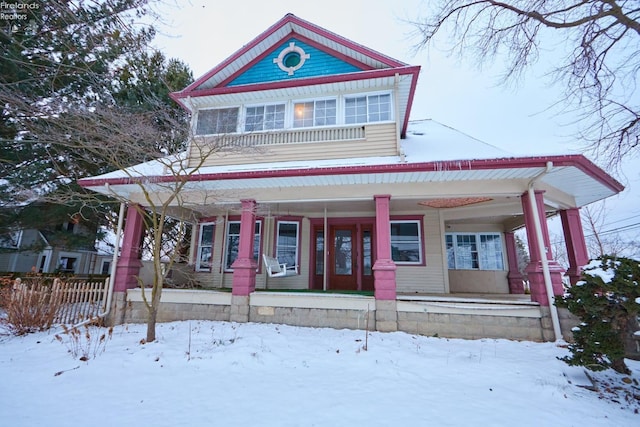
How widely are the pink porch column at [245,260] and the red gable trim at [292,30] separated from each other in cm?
399

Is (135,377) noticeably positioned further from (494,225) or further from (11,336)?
(494,225)

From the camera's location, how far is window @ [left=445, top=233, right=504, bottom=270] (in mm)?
9647

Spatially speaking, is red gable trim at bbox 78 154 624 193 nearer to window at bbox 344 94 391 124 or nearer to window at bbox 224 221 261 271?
window at bbox 344 94 391 124

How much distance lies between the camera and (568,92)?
608 centimetres

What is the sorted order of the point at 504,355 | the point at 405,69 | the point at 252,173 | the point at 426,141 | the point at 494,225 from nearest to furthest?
the point at 504,355
the point at 252,173
the point at 405,69
the point at 426,141
the point at 494,225

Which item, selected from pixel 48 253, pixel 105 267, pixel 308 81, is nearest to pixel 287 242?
pixel 308 81

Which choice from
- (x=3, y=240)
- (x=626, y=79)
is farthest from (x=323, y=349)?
(x=3, y=240)

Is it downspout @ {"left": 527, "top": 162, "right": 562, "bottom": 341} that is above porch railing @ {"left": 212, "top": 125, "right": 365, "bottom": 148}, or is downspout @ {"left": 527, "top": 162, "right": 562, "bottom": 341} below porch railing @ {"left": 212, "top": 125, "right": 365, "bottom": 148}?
below

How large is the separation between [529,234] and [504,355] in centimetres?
260

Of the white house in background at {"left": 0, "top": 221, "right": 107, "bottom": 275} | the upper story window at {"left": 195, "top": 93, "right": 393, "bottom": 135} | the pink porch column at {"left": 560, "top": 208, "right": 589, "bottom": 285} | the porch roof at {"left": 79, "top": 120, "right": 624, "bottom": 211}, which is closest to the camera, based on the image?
the porch roof at {"left": 79, "top": 120, "right": 624, "bottom": 211}

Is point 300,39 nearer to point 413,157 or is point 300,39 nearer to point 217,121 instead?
point 217,121

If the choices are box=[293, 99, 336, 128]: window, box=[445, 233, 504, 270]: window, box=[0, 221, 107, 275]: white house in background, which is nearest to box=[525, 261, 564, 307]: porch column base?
box=[445, 233, 504, 270]: window

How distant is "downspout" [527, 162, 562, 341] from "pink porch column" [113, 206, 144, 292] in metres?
8.42

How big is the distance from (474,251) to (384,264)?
5.42 m
